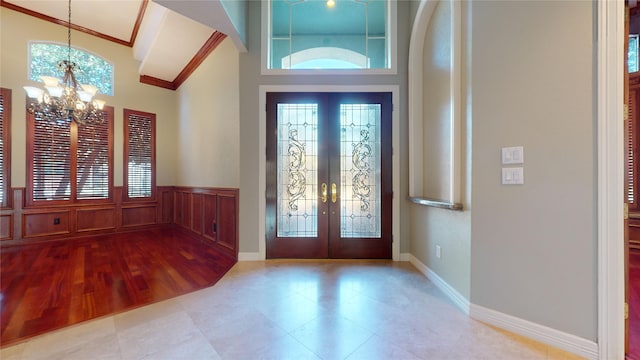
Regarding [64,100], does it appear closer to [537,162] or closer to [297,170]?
[297,170]

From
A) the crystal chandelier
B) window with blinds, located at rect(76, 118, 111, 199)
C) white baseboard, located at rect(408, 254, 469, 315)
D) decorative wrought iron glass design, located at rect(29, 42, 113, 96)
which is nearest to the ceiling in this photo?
decorative wrought iron glass design, located at rect(29, 42, 113, 96)

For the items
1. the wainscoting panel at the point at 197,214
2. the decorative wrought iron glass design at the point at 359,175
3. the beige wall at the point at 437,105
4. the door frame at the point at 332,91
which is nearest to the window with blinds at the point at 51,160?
the wainscoting panel at the point at 197,214

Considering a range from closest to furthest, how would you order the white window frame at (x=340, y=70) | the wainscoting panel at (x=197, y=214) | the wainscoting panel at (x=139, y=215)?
the white window frame at (x=340, y=70), the wainscoting panel at (x=197, y=214), the wainscoting panel at (x=139, y=215)

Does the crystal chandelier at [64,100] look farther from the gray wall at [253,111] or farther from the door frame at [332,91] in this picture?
the door frame at [332,91]

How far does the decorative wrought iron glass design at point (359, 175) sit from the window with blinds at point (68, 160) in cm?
Answer: 484

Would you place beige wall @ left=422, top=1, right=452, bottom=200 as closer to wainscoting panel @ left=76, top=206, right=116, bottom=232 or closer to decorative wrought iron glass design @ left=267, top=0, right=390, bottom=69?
decorative wrought iron glass design @ left=267, top=0, right=390, bottom=69

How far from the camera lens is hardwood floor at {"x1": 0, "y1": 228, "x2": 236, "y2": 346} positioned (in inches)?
79.2

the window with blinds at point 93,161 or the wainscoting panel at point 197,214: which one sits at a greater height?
the window with blinds at point 93,161

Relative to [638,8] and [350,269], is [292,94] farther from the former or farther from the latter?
[638,8]

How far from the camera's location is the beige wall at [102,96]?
13.2 ft

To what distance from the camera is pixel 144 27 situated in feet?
14.3

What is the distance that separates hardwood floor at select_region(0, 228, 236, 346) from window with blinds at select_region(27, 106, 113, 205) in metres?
0.94

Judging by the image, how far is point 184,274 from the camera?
289cm

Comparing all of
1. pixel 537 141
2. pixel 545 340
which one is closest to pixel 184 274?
pixel 545 340
